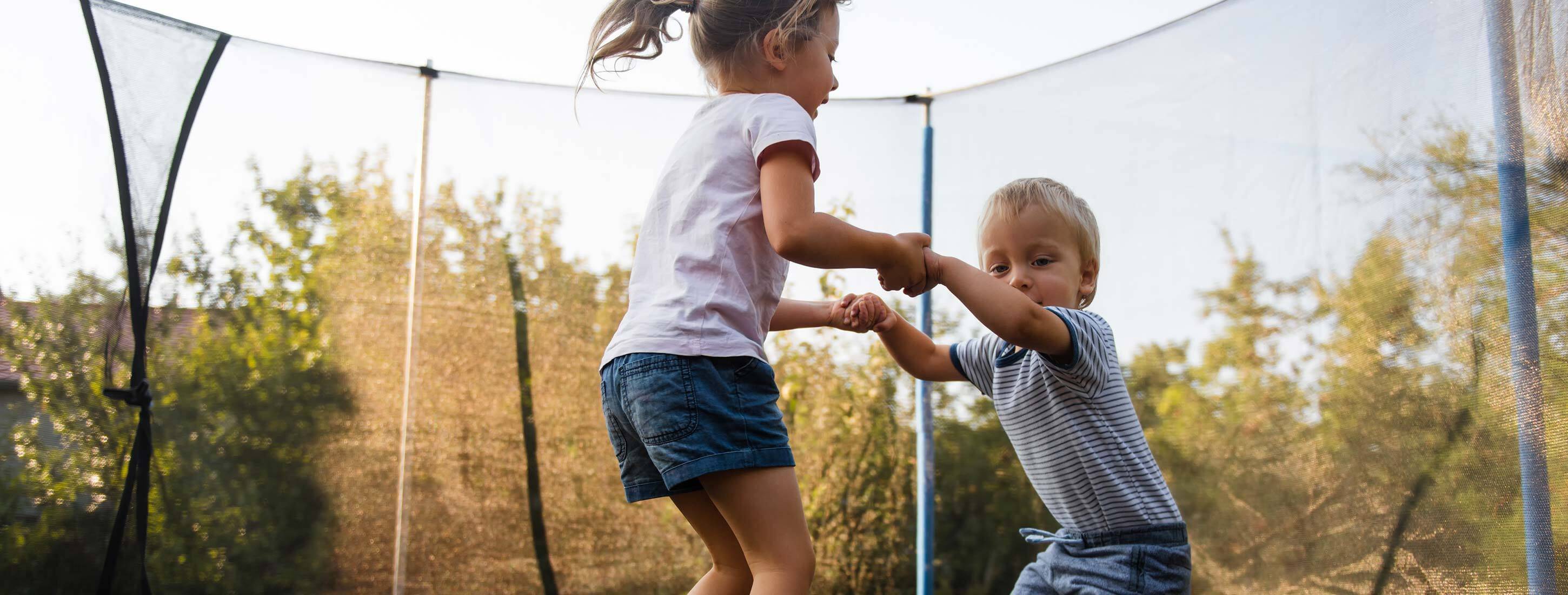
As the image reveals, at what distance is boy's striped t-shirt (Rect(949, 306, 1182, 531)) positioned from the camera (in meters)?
1.10

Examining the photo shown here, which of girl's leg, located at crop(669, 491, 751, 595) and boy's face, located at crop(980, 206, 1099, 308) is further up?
boy's face, located at crop(980, 206, 1099, 308)

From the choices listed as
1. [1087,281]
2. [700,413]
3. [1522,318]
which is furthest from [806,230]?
[1522,318]

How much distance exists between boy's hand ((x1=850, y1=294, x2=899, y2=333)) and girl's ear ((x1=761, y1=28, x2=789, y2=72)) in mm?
305

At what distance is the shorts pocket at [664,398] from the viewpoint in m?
0.91

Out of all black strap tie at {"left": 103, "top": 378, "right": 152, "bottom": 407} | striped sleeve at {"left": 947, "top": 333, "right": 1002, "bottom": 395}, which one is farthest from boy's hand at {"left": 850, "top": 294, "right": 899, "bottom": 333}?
black strap tie at {"left": 103, "top": 378, "right": 152, "bottom": 407}

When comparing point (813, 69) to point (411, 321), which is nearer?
point (813, 69)

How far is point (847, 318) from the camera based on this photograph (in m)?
1.23

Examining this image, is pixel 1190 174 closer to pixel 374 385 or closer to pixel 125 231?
pixel 374 385

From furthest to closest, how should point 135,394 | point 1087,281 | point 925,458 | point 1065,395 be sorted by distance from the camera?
1. point 925,458
2. point 135,394
3. point 1087,281
4. point 1065,395

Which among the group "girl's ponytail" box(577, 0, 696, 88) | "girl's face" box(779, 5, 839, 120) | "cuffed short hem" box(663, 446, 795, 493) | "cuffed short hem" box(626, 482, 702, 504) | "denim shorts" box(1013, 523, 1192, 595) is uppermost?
"girl's ponytail" box(577, 0, 696, 88)

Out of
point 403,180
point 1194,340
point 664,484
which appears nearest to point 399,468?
point 403,180

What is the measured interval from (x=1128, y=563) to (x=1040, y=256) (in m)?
0.38

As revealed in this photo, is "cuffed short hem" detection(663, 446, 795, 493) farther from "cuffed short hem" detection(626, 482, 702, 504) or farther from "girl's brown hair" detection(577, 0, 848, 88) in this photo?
"girl's brown hair" detection(577, 0, 848, 88)

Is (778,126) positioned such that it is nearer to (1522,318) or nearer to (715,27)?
(715,27)
